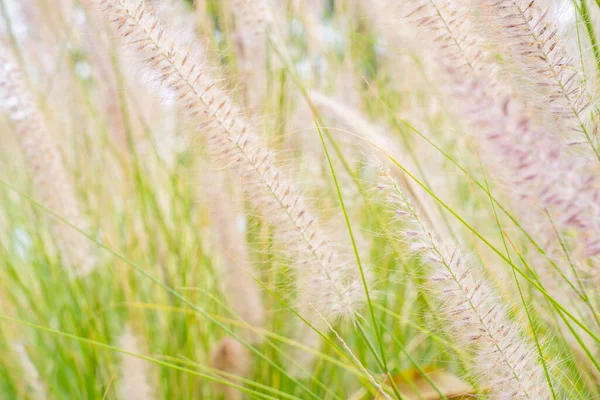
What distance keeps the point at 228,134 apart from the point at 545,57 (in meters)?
0.26

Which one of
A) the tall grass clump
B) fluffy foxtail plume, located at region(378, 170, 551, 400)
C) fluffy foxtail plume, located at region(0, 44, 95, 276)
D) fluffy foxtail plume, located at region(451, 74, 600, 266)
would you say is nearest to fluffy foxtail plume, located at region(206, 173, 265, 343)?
the tall grass clump

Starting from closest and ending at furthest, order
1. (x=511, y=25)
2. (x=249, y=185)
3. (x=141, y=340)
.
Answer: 1. (x=511, y=25)
2. (x=249, y=185)
3. (x=141, y=340)

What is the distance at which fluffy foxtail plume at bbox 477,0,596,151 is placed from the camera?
43 centimetres

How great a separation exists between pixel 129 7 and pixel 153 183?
801 millimetres

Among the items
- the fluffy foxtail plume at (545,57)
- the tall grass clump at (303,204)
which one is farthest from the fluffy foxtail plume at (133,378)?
the fluffy foxtail plume at (545,57)

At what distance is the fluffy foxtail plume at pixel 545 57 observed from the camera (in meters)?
0.43

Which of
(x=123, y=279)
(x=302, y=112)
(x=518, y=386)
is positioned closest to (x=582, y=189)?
(x=518, y=386)

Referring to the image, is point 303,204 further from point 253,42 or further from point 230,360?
point 253,42

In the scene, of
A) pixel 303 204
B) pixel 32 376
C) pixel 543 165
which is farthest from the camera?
pixel 32 376

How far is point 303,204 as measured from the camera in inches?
22.5

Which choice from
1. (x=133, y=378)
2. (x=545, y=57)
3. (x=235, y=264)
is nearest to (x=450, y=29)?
(x=545, y=57)

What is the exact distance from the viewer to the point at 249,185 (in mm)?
545

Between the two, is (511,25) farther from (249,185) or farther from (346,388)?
(346,388)

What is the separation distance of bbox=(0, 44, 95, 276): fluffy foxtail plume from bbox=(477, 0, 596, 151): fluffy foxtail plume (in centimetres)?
64
